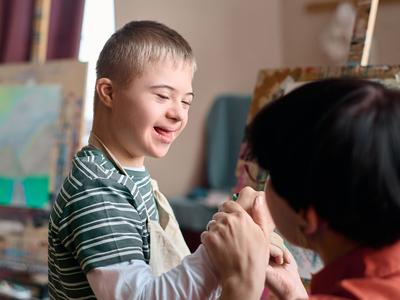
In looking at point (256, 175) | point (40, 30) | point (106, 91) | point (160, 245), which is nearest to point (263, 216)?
point (160, 245)

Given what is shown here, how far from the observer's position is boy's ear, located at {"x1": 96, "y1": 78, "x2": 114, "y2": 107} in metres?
0.86

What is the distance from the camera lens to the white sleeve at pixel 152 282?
0.68m

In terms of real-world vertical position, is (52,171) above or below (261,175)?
below

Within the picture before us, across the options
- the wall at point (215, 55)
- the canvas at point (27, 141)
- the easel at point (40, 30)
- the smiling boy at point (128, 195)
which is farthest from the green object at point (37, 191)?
the smiling boy at point (128, 195)

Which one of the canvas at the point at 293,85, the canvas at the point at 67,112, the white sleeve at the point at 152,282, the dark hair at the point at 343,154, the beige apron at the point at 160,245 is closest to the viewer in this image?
the dark hair at the point at 343,154

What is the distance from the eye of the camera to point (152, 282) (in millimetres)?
692

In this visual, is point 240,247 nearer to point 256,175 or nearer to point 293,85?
point 256,175

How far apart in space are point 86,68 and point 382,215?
1.45m

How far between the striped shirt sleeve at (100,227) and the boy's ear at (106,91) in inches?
7.0

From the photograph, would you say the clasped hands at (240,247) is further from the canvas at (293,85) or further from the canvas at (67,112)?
the canvas at (67,112)

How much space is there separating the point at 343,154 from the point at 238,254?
0.70 ft

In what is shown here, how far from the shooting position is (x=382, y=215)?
1.82 feet

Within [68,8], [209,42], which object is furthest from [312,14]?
[68,8]

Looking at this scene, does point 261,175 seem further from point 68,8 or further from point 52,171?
point 68,8
